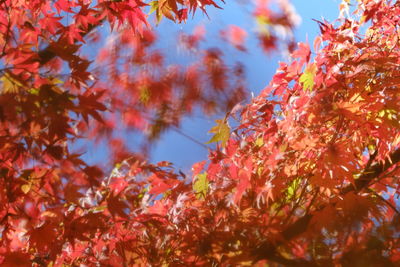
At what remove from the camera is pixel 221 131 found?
5.45 ft

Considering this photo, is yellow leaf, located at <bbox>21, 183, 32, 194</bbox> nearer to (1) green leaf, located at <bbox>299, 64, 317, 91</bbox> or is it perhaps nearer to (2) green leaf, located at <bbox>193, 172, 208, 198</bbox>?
(2) green leaf, located at <bbox>193, 172, 208, 198</bbox>

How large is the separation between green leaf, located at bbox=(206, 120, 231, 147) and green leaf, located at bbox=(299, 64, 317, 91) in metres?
0.34

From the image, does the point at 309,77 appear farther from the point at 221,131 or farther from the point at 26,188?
the point at 26,188

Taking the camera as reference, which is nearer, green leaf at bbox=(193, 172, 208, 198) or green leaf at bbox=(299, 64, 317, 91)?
green leaf at bbox=(299, 64, 317, 91)

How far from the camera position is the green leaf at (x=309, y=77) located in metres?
1.57

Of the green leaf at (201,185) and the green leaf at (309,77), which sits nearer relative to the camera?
the green leaf at (309,77)

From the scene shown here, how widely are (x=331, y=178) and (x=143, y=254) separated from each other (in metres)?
0.81

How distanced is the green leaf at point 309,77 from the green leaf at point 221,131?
34 centimetres

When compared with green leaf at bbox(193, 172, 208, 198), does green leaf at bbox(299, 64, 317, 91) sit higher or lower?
higher

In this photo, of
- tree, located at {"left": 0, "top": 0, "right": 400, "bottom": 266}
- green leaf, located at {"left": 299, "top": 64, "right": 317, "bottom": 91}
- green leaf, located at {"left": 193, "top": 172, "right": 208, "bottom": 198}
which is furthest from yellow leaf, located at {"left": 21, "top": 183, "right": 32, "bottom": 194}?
green leaf, located at {"left": 299, "top": 64, "right": 317, "bottom": 91}

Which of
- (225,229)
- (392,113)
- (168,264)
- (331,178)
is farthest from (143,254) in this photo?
Answer: (392,113)

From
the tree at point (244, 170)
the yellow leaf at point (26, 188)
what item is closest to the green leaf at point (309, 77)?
the tree at point (244, 170)

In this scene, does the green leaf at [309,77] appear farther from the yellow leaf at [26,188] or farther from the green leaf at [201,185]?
the yellow leaf at [26,188]

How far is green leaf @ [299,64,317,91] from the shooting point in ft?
5.15
